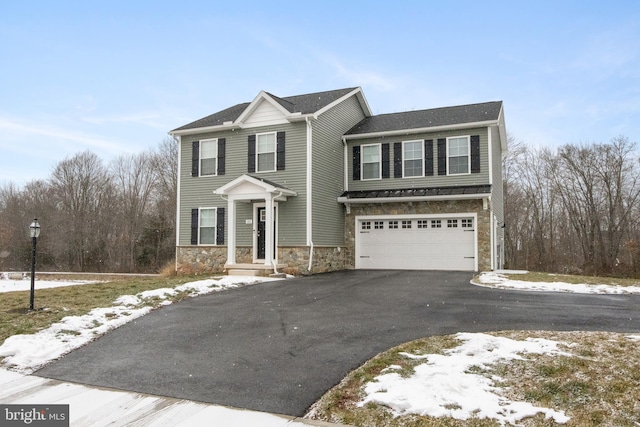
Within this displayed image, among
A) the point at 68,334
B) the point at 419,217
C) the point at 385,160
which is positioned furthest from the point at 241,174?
the point at 68,334

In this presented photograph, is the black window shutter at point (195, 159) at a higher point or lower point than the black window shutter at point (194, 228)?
higher

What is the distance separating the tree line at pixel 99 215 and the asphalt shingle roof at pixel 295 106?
15.2 metres

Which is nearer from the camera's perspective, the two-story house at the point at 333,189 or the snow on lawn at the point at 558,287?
the snow on lawn at the point at 558,287

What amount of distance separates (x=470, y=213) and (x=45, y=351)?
13193 mm

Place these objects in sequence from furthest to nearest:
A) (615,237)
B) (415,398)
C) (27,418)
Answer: (615,237) < (27,418) < (415,398)

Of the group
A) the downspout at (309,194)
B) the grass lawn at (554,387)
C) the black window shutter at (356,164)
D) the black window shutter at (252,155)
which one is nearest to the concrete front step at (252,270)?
the downspout at (309,194)

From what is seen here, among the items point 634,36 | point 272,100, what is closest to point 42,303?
point 272,100

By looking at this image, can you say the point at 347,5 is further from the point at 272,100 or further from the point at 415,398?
the point at 415,398

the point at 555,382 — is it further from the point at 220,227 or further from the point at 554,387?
the point at 220,227

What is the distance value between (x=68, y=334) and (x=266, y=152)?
10.2 metres

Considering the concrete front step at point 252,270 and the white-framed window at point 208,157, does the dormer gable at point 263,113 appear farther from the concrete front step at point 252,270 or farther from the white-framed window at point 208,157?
the concrete front step at point 252,270

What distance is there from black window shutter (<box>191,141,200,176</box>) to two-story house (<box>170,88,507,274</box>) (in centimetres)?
6

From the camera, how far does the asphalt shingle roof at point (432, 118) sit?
631 inches

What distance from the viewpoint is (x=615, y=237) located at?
81.4ft
